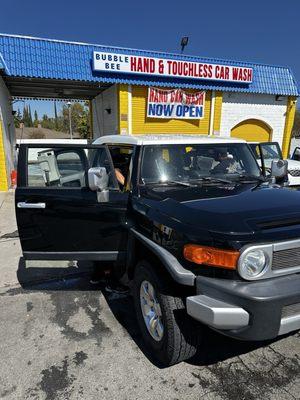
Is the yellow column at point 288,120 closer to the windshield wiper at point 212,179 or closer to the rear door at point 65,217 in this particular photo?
the windshield wiper at point 212,179

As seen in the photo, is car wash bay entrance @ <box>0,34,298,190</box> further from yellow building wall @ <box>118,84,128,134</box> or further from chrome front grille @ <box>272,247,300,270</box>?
chrome front grille @ <box>272,247,300,270</box>

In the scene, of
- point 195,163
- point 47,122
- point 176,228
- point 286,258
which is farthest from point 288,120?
point 47,122

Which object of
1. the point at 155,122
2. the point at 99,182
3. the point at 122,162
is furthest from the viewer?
the point at 155,122

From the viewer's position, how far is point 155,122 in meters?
13.7

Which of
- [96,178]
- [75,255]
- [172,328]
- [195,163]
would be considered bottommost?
[172,328]

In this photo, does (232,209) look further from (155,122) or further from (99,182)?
(155,122)

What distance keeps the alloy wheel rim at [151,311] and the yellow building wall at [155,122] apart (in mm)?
11059

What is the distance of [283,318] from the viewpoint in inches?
81.6

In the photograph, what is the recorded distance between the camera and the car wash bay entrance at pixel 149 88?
1102cm

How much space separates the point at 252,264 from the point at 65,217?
6.60 ft

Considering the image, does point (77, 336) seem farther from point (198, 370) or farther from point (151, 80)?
point (151, 80)

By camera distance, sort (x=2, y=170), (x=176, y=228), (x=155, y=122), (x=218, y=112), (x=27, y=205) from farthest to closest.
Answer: (x=218, y=112) < (x=155, y=122) < (x=2, y=170) < (x=27, y=205) < (x=176, y=228)

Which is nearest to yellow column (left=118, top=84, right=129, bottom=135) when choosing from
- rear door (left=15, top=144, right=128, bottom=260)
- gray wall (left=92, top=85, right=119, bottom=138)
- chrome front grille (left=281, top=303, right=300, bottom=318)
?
gray wall (left=92, top=85, right=119, bottom=138)

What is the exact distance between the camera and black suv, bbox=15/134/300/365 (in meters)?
2.07
